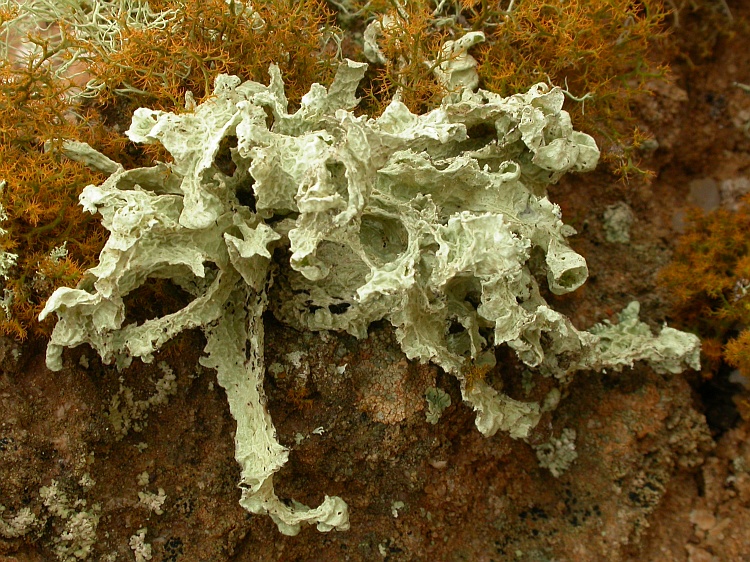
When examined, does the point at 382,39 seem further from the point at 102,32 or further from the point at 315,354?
the point at 315,354

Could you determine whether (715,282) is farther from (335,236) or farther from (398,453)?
(335,236)

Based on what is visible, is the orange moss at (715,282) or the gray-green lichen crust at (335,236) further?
the orange moss at (715,282)

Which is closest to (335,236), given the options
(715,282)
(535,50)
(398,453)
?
(398,453)

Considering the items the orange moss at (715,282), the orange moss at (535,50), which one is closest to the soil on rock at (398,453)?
the orange moss at (715,282)

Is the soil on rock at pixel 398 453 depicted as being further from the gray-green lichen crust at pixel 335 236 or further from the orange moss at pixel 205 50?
the orange moss at pixel 205 50

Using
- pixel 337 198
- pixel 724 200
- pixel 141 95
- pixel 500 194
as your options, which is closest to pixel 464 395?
pixel 500 194

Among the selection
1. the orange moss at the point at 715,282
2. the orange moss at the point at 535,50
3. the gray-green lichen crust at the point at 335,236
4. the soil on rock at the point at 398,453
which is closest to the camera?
the gray-green lichen crust at the point at 335,236

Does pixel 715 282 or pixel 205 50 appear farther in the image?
pixel 715 282

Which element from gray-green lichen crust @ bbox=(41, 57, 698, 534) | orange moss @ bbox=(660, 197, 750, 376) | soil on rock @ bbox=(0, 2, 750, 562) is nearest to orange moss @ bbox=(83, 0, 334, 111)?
gray-green lichen crust @ bbox=(41, 57, 698, 534)
